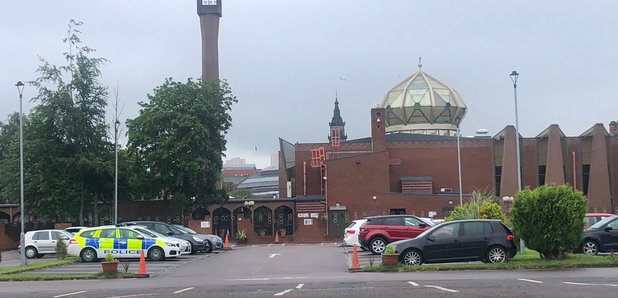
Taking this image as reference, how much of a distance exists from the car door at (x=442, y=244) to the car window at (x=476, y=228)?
0.88ft

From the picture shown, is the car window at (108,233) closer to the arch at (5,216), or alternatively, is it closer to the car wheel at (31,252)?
the car wheel at (31,252)

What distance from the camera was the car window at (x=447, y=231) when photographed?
23438mm

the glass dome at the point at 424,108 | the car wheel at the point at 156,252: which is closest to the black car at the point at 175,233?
the car wheel at the point at 156,252

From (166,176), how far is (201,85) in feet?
23.9

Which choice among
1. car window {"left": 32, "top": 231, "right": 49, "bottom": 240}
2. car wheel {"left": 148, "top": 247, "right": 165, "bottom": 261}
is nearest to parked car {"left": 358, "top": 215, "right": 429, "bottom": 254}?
car wheel {"left": 148, "top": 247, "right": 165, "bottom": 261}

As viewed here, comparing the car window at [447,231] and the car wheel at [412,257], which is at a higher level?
the car window at [447,231]

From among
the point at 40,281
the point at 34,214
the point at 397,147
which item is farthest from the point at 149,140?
the point at 40,281

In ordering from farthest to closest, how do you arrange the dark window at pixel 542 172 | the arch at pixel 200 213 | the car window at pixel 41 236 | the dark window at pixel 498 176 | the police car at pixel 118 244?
the dark window at pixel 498 176, the dark window at pixel 542 172, the arch at pixel 200 213, the car window at pixel 41 236, the police car at pixel 118 244

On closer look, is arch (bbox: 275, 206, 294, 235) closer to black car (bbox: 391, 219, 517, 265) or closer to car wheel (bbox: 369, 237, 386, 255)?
car wheel (bbox: 369, 237, 386, 255)

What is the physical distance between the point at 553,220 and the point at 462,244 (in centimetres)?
274

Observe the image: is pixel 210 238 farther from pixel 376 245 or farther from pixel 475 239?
pixel 475 239

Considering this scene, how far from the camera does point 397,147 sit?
6900cm

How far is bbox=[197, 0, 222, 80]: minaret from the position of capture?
73.9 m

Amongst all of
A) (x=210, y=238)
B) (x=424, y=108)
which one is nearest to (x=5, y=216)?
(x=210, y=238)
